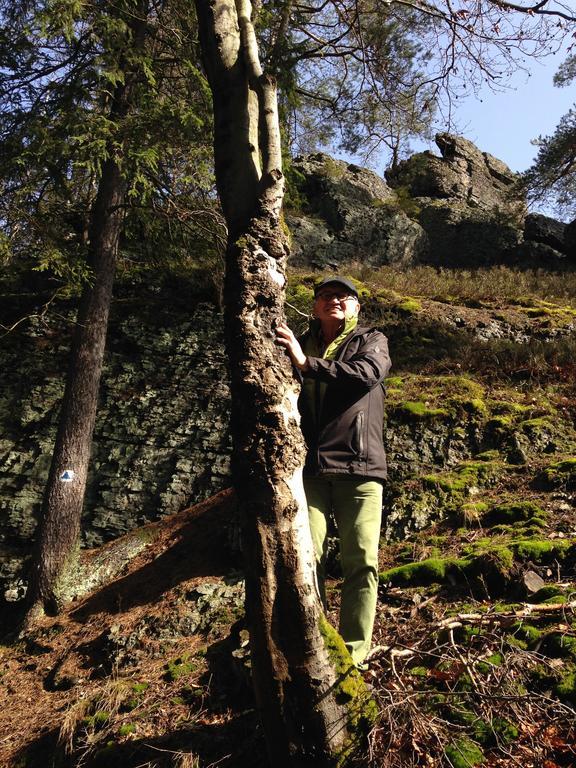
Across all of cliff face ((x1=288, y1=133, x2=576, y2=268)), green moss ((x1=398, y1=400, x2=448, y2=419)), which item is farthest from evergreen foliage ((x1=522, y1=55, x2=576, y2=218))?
green moss ((x1=398, y1=400, x2=448, y2=419))

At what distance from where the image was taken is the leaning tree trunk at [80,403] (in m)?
6.28

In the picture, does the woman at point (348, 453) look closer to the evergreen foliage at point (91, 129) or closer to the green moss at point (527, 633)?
the green moss at point (527, 633)

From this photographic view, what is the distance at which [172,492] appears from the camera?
23.5 ft

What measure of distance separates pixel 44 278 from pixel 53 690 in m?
7.35

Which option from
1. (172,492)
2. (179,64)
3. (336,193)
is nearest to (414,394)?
(172,492)

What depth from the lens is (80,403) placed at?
6879 mm

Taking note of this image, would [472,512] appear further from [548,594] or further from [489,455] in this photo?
[548,594]

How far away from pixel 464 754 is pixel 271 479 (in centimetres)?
158

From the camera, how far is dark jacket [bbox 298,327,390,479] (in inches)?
119

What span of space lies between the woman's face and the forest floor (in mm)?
1902

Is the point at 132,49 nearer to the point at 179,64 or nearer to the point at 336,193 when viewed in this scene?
the point at 179,64

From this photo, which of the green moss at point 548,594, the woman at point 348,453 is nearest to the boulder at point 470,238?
the green moss at point 548,594

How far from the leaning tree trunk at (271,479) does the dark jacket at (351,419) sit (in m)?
0.54

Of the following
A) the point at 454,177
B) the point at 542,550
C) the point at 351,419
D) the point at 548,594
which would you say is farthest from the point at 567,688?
the point at 454,177
